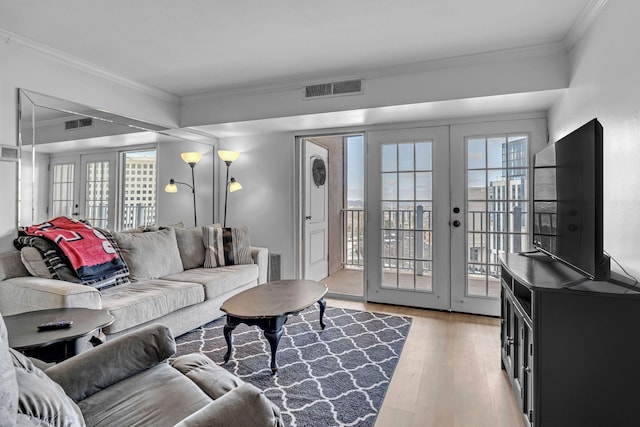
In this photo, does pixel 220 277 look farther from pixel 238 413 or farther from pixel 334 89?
pixel 238 413

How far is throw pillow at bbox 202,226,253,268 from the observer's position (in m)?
3.71

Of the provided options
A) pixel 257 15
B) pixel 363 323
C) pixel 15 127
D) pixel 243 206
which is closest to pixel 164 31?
pixel 257 15

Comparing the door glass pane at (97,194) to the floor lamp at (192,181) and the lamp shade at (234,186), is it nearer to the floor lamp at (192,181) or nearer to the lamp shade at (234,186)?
the floor lamp at (192,181)

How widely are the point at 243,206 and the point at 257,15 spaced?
2676 millimetres

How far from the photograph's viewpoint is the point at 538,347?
1.55m

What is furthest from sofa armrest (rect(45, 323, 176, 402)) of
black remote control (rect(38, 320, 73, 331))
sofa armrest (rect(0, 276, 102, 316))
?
sofa armrest (rect(0, 276, 102, 316))

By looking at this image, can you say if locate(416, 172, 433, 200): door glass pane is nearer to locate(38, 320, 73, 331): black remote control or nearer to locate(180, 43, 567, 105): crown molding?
locate(180, 43, 567, 105): crown molding

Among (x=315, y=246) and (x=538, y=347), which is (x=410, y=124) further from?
(x=538, y=347)

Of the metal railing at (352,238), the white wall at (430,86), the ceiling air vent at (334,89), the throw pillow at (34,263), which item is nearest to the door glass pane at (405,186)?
the white wall at (430,86)

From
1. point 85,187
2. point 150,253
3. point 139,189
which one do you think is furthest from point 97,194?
point 150,253

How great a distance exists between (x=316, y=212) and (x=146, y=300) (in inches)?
108

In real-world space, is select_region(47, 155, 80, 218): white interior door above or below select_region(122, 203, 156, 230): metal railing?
above

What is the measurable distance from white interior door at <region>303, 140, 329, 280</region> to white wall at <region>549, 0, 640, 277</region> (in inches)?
119

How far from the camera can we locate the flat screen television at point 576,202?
150 centimetres
